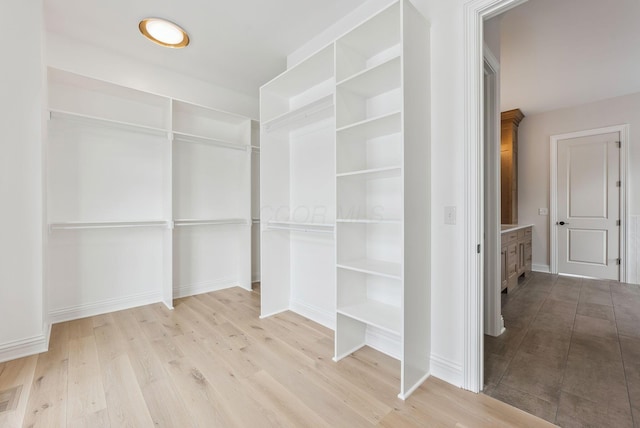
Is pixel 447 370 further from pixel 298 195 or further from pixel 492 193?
→ pixel 298 195

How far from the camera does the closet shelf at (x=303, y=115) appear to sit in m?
2.29

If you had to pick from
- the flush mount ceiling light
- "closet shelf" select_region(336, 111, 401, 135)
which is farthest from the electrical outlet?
the flush mount ceiling light

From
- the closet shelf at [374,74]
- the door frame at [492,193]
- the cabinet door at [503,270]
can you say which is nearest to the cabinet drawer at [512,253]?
the cabinet door at [503,270]

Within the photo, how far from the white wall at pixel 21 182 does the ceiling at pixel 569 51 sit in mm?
3911

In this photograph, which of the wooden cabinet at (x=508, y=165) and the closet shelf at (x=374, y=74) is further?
the wooden cabinet at (x=508, y=165)

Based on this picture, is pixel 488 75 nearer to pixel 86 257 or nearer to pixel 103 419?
pixel 103 419

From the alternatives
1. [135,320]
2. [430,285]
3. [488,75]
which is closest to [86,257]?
[135,320]

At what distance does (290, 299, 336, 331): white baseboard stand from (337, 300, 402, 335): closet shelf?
1.81 ft

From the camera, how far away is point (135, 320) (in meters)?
2.74

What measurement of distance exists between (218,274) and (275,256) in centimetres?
131

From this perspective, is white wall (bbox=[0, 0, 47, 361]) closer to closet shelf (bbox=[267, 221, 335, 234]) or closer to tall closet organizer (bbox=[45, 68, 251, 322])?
tall closet organizer (bbox=[45, 68, 251, 322])

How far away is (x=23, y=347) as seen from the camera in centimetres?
205

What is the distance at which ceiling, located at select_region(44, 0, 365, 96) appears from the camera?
226 centimetres

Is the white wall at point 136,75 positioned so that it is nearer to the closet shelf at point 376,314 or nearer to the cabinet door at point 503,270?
the closet shelf at point 376,314
